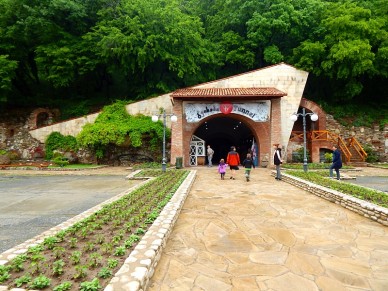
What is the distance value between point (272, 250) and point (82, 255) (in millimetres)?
2937

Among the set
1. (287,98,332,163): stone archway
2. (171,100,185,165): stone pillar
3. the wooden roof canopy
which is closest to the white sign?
(171,100,185,165): stone pillar

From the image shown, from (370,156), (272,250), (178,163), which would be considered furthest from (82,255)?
(370,156)

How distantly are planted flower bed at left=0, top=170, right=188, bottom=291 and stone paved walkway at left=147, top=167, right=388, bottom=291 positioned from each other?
24.2 inches

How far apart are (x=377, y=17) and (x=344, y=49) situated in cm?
584

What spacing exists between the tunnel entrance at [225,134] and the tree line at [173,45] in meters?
5.13

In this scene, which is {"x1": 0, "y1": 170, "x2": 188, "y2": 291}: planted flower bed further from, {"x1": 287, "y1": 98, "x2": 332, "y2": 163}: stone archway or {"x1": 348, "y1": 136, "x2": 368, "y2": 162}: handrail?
{"x1": 348, "y1": 136, "x2": 368, "y2": 162}: handrail

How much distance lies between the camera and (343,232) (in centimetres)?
524

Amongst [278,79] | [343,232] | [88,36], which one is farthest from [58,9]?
[343,232]

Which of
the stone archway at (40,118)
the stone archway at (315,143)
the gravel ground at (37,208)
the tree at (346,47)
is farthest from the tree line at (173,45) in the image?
the gravel ground at (37,208)

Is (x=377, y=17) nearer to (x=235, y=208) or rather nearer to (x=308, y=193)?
(x=308, y=193)

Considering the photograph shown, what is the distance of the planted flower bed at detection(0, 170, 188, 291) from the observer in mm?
2898

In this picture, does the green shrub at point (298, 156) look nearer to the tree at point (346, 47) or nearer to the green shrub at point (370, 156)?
the green shrub at point (370, 156)

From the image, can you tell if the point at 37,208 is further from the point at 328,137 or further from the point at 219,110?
the point at 328,137

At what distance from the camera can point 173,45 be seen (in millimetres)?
24047
